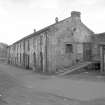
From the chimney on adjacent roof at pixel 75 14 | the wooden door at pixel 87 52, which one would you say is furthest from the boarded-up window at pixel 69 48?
the chimney on adjacent roof at pixel 75 14

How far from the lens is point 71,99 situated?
883 cm

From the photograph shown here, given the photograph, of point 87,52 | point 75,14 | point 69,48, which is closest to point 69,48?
point 69,48

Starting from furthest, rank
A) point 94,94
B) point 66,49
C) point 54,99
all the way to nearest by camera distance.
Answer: point 66,49, point 94,94, point 54,99

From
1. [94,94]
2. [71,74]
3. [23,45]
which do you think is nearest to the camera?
[94,94]

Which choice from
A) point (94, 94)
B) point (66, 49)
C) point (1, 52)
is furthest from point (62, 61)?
point (1, 52)

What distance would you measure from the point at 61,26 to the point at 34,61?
27.0ft

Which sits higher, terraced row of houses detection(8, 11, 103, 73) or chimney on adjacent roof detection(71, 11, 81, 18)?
chimney on adjacent roof detection(71, 11, 81, 18)

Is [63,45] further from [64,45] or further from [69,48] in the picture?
[69,48]

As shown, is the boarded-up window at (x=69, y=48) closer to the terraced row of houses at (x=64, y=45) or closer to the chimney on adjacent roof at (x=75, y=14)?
the terraced row of houses at (x=64, y=45)

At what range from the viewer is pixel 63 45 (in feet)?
72.5

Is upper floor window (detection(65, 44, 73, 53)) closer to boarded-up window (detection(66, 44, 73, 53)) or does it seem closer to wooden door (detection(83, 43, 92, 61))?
boarded-up window (detection(66, 44, 73, 53))

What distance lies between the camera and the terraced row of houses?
2125 centimetres

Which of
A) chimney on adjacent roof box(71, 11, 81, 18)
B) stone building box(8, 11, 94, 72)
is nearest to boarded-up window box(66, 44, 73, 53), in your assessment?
stone building box(8, 11, 94, 72)

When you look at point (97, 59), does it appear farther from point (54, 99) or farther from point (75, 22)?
point (54, 99)
